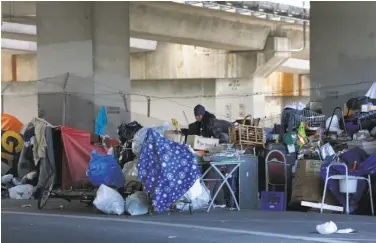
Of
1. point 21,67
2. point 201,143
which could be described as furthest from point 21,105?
point 201,143

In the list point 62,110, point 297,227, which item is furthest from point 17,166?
point 297,227

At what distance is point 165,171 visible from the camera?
8.77m

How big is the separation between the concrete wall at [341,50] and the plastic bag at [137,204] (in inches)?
280

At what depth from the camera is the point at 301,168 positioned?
955 centimetres

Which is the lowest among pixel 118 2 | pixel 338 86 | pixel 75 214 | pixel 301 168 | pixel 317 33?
pixel 75 214

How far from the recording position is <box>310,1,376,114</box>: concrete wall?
14.9 metres

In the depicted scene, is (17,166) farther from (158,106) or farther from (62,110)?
(158,106)

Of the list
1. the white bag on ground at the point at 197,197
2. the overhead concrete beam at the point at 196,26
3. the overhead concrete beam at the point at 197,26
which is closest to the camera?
the white bag on ground at the point at 197,197

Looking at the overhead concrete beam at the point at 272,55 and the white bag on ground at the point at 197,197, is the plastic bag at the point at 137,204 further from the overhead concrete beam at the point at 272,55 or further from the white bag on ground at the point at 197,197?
the overhead concrete beam at the point at 272,55

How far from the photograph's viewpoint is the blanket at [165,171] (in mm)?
8781

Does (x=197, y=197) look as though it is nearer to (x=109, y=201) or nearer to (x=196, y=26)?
(x=109, y=201)

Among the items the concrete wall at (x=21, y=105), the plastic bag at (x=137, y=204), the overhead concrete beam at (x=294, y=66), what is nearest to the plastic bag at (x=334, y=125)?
the plastic bag at (x=137, y=204)

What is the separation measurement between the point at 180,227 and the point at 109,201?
1.68 meters

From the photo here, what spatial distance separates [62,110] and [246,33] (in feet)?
33.5
